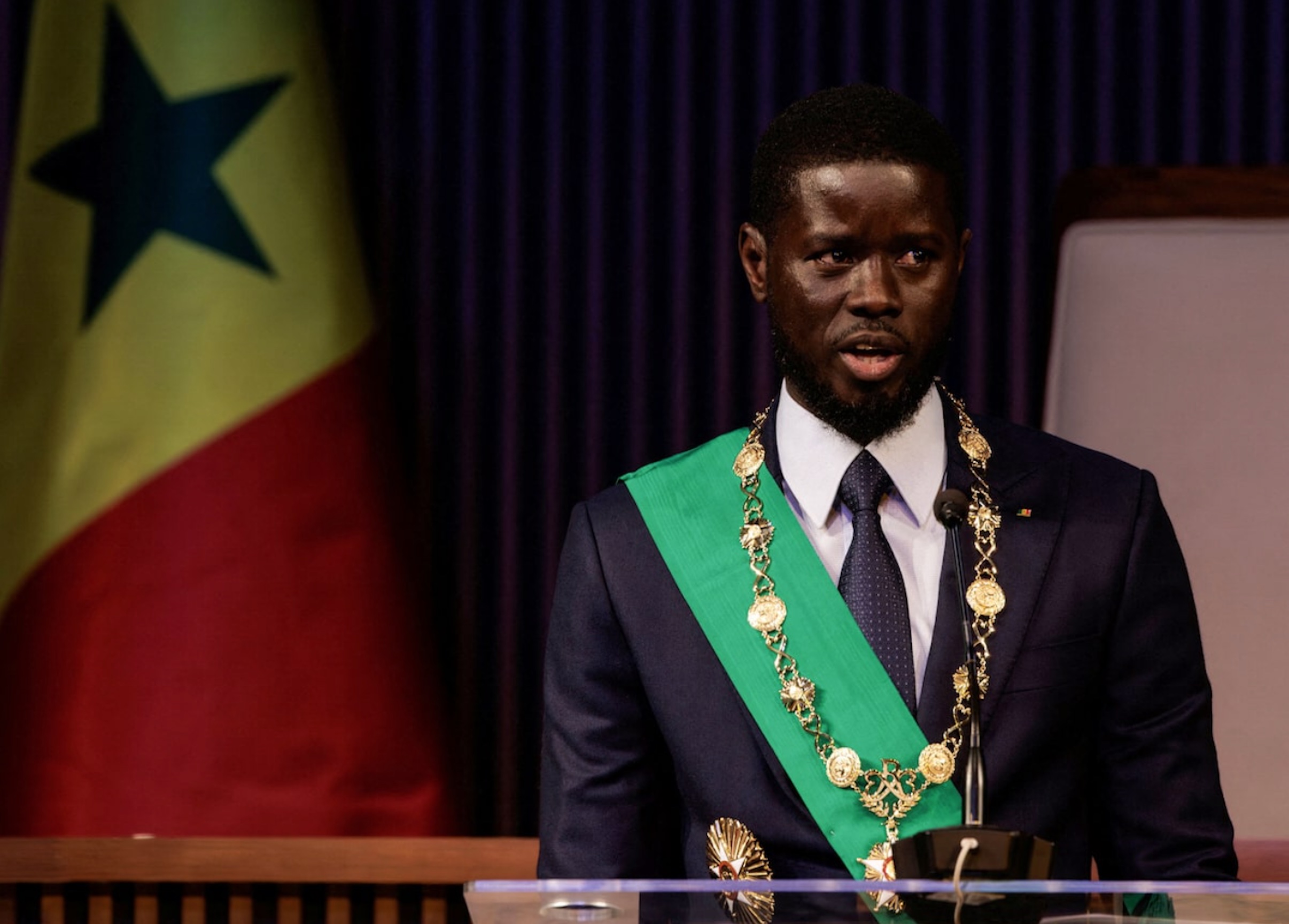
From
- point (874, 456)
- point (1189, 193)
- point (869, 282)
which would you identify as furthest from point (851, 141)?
point (1189, 193)

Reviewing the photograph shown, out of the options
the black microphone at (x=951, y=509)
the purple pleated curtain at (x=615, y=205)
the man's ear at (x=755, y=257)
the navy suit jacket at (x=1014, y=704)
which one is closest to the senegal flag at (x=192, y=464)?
the purple pleated curtain at (x=615, y=205)

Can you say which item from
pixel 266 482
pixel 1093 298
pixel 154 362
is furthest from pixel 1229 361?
pixel 154 362

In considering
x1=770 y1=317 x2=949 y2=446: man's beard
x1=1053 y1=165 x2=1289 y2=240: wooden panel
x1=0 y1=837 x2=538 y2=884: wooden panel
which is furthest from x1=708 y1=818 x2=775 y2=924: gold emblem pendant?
x1=1053 y1=165 x2=1289 y2=240: wooden panel

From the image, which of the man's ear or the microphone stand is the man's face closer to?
the man's ear

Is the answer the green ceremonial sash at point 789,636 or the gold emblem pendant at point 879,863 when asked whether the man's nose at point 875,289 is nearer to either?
the green ceremonial sash at point 789,636

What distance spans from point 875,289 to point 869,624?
0.81 ft

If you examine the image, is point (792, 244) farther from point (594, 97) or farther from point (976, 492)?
point (594, 97)

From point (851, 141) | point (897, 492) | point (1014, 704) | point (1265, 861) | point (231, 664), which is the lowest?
point (1265, 861)

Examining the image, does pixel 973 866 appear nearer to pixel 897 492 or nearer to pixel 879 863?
pixel 879 863

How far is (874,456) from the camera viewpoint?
1.26m

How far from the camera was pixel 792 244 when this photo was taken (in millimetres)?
1238

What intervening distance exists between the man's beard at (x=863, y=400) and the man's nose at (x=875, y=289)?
0.06 meters

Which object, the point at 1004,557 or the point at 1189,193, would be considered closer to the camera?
the point at 1004,557

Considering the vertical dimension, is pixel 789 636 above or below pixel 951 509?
below
